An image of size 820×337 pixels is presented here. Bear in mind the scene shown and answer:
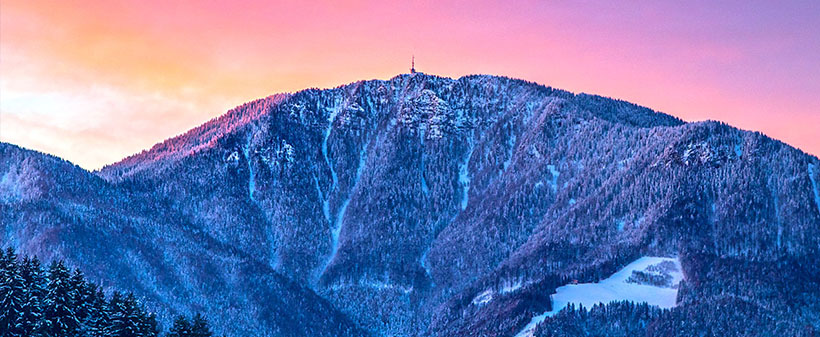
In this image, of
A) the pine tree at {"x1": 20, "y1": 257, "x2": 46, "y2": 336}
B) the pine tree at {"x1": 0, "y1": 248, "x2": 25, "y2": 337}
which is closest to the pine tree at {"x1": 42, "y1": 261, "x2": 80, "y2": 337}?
the pine tree at {"x1": 20, "y1": 257, "x2": 46, "y2": 336}

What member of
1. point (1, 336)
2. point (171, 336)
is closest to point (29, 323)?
point (1, 336)

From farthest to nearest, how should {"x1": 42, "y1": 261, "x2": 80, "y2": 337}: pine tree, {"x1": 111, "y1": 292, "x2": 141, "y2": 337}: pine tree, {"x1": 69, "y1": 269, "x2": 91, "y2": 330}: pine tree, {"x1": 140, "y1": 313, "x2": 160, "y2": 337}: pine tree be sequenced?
{"x1": 140, "y1": 313, "x2": 160, "y2": 337}: pine tree < {"x1": 69, "y1": 269, "x2": 91, "y2": 330}: pine tree < {"x1": 111, "y1": 292, "x2": 141, "y2": 337}: pine tree < {"x1": 42, "y1": 261, "x2": 80, "y2": 337}: pine tree

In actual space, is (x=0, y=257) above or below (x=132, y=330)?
above

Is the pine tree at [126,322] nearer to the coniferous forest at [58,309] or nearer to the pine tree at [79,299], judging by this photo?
the coniferous forest at [58,309]

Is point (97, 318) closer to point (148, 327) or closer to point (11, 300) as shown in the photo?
point (148, 327)

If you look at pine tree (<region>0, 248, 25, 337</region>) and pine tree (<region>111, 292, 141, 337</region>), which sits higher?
pine tree (<region>0, 248, 25, 337</region>)

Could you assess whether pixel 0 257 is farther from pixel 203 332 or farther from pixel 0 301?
pixel 203 332

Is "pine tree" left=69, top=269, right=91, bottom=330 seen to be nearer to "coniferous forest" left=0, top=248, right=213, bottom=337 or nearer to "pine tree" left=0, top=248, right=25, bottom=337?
"coniferous forest" left=0, top=248, right=213, bottom=337

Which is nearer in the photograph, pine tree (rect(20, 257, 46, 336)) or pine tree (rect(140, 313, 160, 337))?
pine tree (rect(20, 257, 46, 336))
